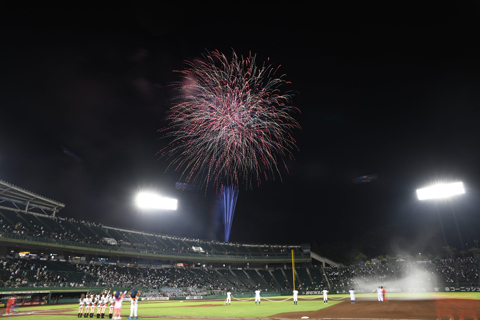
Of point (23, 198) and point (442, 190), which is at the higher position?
point (442, 190)

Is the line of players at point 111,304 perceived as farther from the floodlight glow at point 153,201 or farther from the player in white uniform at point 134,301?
the floodlight glow at point 153,201

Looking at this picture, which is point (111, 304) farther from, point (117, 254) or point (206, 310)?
point (117, 254)

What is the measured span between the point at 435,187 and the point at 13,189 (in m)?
78.8

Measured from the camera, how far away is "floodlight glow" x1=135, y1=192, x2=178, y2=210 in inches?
2596

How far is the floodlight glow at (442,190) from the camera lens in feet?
199

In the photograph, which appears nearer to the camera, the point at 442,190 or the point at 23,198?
the point at 23,198

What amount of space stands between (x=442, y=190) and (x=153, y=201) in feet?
212

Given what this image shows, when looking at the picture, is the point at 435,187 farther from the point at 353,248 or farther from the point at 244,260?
the point at 244,260

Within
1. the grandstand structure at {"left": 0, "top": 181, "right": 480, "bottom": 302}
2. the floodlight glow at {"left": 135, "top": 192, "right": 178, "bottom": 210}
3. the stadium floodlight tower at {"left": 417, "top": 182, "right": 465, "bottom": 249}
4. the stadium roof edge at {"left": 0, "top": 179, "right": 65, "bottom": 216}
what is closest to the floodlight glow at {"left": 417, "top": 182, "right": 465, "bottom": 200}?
the stadium floodlight tower at {"left": 417, "top": 182, "right": 465, "bottom": 249}

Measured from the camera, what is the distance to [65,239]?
46281 mm

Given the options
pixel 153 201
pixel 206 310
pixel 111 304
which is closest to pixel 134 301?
pixel 111 304

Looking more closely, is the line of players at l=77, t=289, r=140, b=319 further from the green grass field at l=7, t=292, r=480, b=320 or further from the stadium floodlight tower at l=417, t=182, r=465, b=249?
the stadium floodlight tower at l=417, t=182, r=465, b=249

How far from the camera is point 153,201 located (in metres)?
68.4

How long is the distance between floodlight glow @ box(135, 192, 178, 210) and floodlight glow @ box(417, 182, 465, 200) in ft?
193
